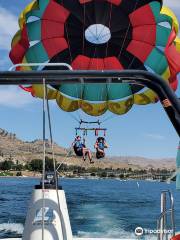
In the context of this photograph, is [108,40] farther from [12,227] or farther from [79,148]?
[12,227]

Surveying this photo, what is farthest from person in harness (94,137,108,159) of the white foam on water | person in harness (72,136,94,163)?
the white foam on water

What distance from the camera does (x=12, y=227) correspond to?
27422 millimetres

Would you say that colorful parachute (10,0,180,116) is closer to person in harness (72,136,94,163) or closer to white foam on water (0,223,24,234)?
person in harness (72,136,94,163)

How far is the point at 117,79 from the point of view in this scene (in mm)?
6320

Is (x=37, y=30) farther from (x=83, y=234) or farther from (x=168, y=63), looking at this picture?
(x=83, y=234)

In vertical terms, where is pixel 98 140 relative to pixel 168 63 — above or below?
below

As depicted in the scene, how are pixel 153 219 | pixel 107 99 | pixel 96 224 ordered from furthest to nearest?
pixel 153 219
pixel 96 224
pixel 107 99

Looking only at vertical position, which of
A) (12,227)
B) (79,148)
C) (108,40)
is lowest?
(12,227)

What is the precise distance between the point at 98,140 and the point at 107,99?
65.2 inches

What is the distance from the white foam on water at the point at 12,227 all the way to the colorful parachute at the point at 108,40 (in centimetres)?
1217

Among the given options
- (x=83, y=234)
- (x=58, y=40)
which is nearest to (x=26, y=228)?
(x=58, y=40)

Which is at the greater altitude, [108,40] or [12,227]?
[108,40]

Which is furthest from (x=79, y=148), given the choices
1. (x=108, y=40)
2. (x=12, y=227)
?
(x=12, y=227)

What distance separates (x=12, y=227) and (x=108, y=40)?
1545 cm
